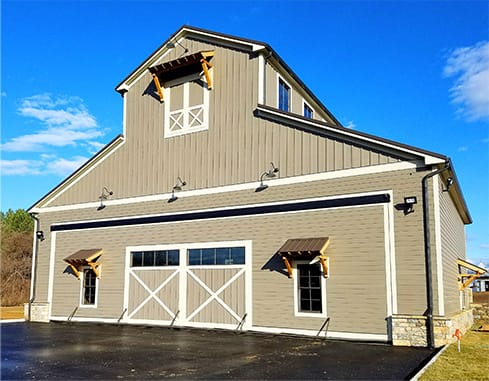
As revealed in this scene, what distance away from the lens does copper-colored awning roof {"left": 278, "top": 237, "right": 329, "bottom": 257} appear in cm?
1181

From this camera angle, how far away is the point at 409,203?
11.3m

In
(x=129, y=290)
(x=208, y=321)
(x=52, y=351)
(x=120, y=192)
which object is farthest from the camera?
(x=120, y=192)

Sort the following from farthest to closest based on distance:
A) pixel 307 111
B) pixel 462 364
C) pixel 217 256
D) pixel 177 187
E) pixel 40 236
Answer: pixel 40 236 → pixel 307 111 → pixel 177 187 → pixel 217 256 → pixel 462 364

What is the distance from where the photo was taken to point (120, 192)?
16562 mm

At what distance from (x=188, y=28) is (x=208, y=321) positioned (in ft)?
30.0

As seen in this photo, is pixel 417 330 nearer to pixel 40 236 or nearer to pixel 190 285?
pixel 190 285

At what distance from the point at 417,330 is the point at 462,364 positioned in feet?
7.80

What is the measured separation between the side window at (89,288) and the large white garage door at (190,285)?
5.18 feet

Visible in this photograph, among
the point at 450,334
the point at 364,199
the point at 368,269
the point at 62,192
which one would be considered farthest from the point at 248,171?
the point at 62,192

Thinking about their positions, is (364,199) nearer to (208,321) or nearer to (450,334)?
(450,334)

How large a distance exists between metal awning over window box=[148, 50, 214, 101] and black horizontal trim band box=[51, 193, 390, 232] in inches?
155

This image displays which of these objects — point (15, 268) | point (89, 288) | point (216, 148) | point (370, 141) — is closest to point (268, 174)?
point (216, 148)

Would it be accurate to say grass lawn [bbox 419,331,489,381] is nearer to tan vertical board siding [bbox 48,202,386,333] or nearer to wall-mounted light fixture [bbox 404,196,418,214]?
tan vertical board siding [bbox 48,202,386,333]

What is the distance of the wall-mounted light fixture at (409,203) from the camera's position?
442 inches
